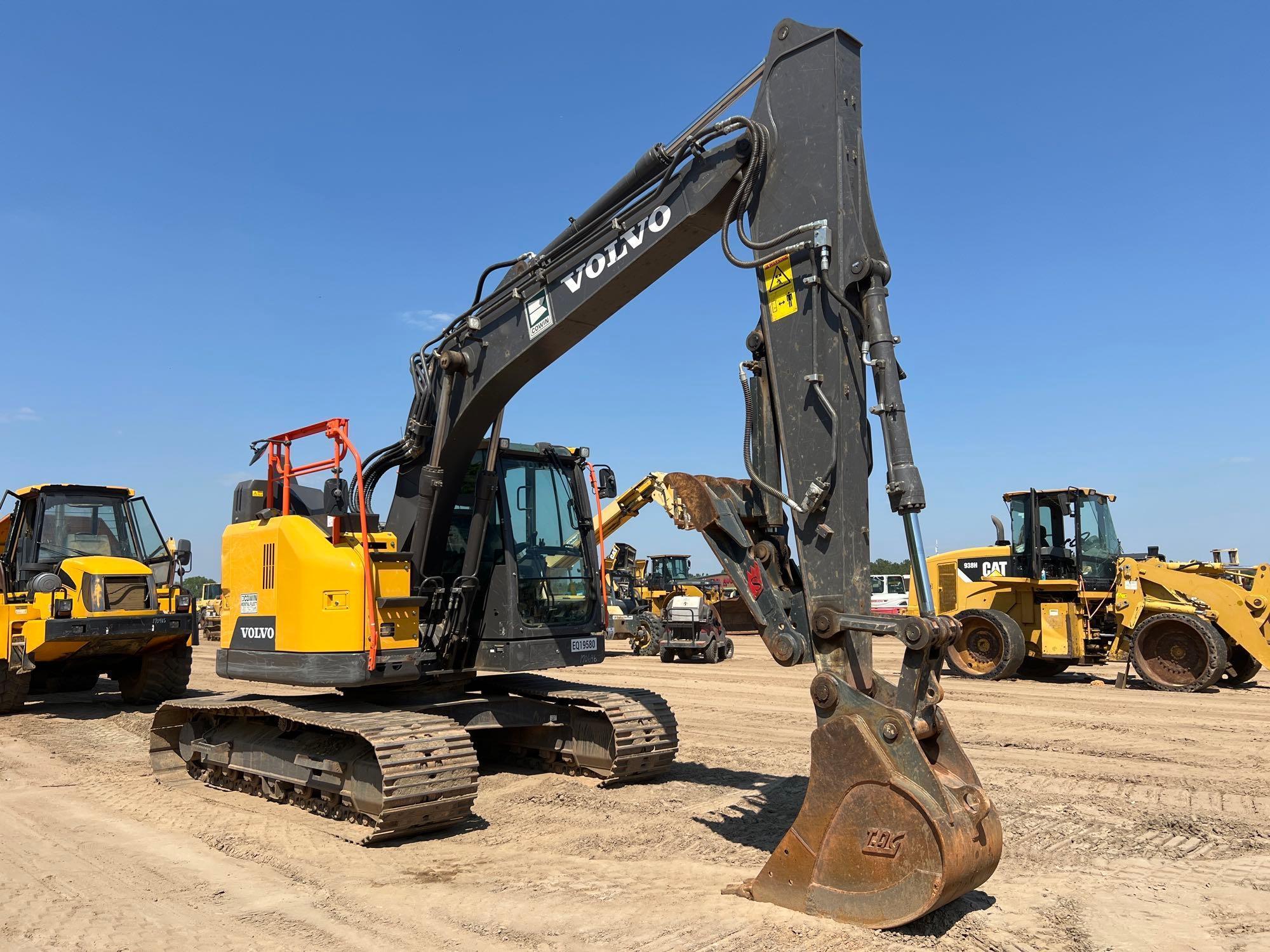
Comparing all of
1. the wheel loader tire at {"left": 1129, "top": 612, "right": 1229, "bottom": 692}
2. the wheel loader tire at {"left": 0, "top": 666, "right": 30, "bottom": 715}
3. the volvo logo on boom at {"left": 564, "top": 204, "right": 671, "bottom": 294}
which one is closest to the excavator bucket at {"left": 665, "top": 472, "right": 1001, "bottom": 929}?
the volvo logo on boom at {"left": 564, "top": 204, "right": 671, "bottom": 294}

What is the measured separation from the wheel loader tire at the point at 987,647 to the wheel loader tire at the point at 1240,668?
2.93 m

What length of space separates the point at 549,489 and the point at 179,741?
13.5 ft

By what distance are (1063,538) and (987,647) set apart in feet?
7.74

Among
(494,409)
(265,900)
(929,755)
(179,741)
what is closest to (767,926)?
(929,755)

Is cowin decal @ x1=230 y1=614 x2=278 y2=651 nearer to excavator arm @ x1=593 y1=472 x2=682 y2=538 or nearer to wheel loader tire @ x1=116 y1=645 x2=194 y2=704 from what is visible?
wheel loader tire @ x1=116 y1=645 x2=194 y2=704

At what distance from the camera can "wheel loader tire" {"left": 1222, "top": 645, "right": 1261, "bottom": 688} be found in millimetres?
14867

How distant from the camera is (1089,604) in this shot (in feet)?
54.2

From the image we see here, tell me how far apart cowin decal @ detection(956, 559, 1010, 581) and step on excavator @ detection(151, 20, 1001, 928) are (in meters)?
11.0

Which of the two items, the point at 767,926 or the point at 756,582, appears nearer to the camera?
the point at 767,926

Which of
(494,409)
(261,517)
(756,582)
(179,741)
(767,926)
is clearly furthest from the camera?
(179,741)

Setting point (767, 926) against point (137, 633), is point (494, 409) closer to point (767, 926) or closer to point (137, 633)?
point (767, 926)

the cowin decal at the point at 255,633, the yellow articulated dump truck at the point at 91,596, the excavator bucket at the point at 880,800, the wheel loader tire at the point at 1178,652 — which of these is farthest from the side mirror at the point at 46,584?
the wheel loader tire at the point at 1178,652

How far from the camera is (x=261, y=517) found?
26.4ft

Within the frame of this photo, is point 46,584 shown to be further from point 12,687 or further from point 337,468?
point 337,468
